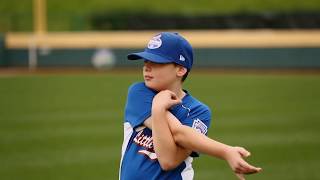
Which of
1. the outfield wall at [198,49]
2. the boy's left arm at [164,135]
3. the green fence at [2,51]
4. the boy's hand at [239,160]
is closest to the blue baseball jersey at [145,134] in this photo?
the boy's left arm at [164,135]

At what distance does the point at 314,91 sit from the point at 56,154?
936 centimetres

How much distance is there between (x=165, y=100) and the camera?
3.06 meters

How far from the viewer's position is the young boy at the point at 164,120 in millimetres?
3047

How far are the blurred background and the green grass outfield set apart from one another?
2 centimetres

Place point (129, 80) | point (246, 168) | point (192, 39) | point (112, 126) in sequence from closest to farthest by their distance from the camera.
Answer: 1. point (246, 168)
2. point (112, 126)
3. point (129, 80)
4. point (192, 39)

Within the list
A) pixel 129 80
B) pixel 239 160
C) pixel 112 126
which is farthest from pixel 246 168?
pixel 129 80

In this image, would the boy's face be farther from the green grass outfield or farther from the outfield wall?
the outfield wall

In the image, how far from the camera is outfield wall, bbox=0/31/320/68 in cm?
2461

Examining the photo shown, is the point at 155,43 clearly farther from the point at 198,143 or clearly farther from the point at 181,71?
the point at 198,143

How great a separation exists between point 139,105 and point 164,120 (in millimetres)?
270

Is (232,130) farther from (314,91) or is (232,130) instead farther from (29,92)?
(29,92)

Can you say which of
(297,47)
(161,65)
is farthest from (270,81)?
(161,65)

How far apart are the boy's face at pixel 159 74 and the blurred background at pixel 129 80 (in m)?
4.62

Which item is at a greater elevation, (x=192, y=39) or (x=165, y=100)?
(x=165, y=100)
